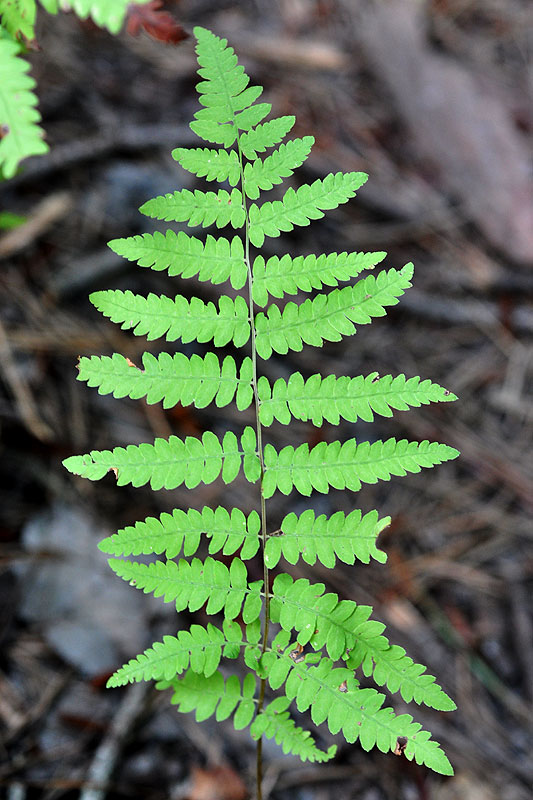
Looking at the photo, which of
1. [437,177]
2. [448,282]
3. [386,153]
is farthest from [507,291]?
[386,153]

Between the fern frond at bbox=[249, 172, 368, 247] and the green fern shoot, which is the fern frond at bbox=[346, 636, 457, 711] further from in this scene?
the fern frond at bbox=[249, 172, 368, 247]

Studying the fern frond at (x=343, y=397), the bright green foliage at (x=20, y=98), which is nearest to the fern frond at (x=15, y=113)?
the bright green foliage at (x=20, y=98)

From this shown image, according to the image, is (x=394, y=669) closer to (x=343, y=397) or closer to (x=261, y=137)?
(x=343, y=397)

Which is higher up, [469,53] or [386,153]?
[469,53]

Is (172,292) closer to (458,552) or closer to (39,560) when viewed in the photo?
(39,560)

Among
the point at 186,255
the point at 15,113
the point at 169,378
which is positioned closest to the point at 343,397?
the point at 169,378

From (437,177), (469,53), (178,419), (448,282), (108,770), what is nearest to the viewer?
(108,770)
